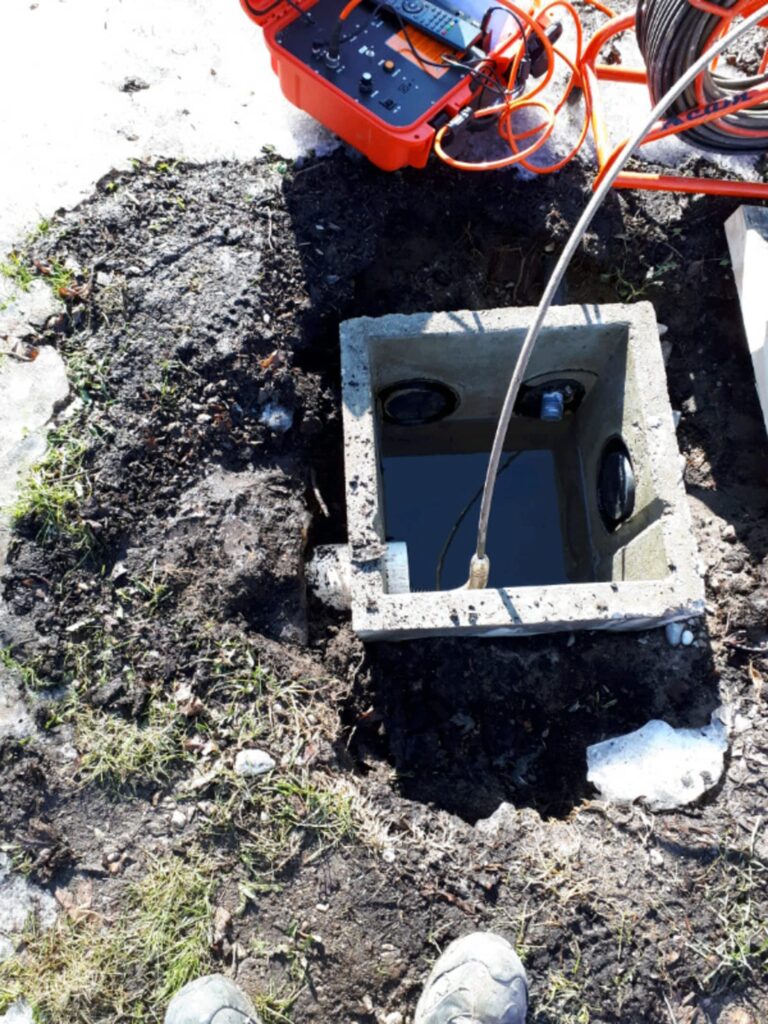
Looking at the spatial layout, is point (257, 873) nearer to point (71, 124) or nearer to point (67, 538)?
point (67, 538)

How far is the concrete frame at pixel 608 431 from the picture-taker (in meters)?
2.40

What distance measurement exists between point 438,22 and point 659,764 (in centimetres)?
288

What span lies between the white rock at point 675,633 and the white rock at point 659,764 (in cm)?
29

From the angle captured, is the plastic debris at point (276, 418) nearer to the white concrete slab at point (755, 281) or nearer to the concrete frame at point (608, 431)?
the concrete frame at point (608, 431)

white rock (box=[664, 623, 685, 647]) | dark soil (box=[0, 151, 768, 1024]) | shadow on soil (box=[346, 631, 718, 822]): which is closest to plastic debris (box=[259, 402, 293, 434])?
dark soil (box=[0, 151, 768, 1024])

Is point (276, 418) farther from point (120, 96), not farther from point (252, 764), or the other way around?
point (120, 96)

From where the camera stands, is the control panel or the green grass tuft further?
the control panel

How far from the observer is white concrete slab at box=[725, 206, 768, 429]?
2969 mm

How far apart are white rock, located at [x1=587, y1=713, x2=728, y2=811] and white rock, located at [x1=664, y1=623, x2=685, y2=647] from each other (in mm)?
291

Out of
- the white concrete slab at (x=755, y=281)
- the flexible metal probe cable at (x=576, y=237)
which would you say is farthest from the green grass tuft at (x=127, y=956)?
the white concrete slab at (x=755, y=281)

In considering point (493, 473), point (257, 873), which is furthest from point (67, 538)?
point (493, 473)

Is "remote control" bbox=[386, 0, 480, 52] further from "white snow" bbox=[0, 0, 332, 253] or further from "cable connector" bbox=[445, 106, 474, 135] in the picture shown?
"white snow" bbox=[0, 0, 332, 253]

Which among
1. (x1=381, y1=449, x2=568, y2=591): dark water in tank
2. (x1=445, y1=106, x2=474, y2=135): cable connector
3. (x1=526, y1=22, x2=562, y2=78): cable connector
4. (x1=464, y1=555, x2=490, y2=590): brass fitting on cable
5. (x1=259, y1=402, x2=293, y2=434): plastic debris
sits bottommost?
(x1=381, y1=449, x2=568, y2=591): dark water in tank

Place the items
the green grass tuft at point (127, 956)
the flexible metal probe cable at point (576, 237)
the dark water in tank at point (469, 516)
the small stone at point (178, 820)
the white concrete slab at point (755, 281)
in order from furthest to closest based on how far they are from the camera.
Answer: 1. the dark water in tank at point (469, 516)
2. the white concrete slab at point (755, 281)
3. the small stone at point (178, 820)
4. the green grass tuft at point (127, 956)
5. the flexible metal probe cable at point (576, 237)
